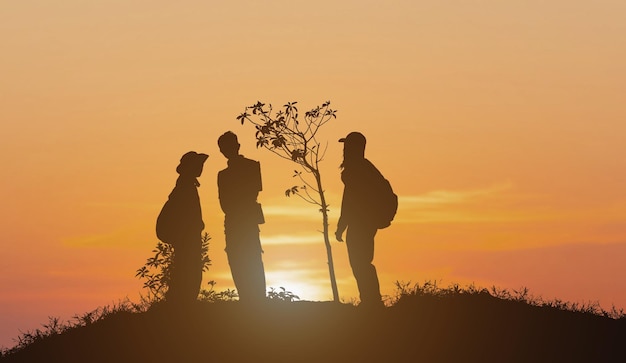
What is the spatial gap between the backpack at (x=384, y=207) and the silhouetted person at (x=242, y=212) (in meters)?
2.94

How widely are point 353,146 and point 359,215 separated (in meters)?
1.67

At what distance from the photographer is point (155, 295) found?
2928cm

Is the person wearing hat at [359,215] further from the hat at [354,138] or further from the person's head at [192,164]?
the person's head at [192,164]

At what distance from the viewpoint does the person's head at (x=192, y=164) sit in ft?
89.2

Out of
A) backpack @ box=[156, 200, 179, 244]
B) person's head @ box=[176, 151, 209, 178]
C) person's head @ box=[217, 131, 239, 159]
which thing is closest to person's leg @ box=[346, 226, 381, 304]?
person's head @ box=[217, 131, 239, 159]

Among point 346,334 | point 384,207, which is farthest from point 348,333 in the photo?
point 384,207

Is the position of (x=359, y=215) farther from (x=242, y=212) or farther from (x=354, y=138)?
(x=242, y=212)

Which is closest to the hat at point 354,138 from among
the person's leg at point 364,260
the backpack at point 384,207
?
the backpack at point 384,207

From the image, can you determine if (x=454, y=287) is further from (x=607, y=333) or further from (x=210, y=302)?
(x=210, y=302)

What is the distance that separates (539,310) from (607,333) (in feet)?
5.69

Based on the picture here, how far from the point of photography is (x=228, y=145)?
2692cm

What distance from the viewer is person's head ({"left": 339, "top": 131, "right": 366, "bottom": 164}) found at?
26422 millimetres

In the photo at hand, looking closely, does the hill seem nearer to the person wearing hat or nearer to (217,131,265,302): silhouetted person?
the person wearing hat

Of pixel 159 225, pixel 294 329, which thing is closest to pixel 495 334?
pixel 294 329
